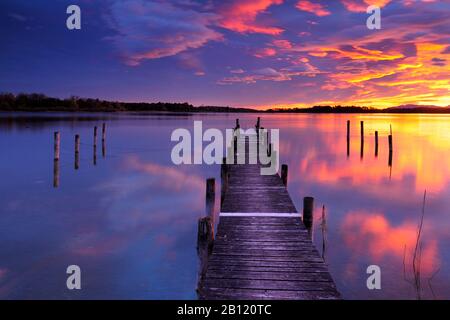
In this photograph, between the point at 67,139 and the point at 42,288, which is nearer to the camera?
the point at 42,288

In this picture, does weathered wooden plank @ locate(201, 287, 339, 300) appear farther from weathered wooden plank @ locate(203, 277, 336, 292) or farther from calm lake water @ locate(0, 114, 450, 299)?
calm lake water @ locate(0, 114, 450, 299)

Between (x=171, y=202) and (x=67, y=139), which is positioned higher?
(x=67, y=139)

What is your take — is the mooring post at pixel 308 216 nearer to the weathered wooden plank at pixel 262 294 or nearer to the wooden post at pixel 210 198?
the wooden post at pixel 210 198

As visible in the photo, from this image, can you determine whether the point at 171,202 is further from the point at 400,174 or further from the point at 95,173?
the point at 400,174

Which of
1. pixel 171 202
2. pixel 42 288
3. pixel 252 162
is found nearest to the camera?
pixel 42 288

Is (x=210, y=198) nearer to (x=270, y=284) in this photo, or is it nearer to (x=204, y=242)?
(x=204, y=242)

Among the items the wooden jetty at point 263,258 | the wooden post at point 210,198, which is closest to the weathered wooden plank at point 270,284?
the wooden jetty at point 263,258

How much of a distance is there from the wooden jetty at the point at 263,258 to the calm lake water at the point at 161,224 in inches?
64.5

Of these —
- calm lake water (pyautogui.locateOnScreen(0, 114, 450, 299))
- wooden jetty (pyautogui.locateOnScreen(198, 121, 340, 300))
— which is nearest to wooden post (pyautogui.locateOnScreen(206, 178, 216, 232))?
wooden jetty (pyautogui.locateOnScreen(198, 121, 340, 300))

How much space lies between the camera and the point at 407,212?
15.3 m

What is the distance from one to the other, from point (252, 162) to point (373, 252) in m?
8.03

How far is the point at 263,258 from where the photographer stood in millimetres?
6691
